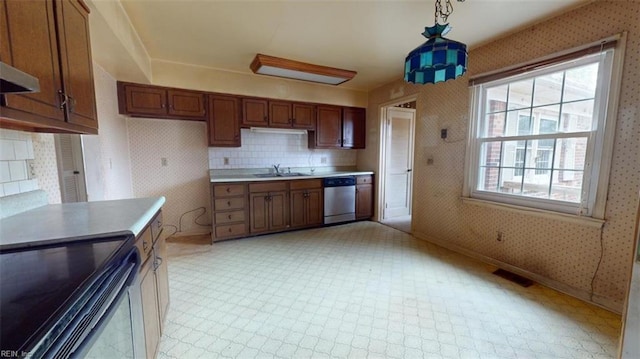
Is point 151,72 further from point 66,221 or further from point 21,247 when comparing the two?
point 21,247

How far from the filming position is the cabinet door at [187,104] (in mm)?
3305

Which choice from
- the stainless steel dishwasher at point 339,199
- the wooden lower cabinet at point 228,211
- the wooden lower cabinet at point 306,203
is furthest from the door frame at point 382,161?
the wooden lower cabinet at point 228,211

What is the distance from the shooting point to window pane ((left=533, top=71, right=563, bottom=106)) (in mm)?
2246

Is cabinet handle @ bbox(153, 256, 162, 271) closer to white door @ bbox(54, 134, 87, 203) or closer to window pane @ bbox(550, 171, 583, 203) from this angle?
white door @ bbox(54, 134, 87, 203)

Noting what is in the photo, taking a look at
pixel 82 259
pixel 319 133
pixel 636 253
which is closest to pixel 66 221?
pixel 82 259

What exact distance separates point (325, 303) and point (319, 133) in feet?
9.45

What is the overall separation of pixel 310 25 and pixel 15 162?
234 centimetres

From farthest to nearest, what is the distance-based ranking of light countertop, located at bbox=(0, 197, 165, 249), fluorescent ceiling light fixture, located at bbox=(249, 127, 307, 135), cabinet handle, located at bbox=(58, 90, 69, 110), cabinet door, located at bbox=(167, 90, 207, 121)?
1. fluorescent ceiling light fixture, located at bbox=(249, 127, 307, 135)
2. cabinet door, located at bbox=(167, 90, 207, 121)
3. cabinet handle, located at bbox=(58, 90, 69, 110)
4. light countertop, located at bbox=(0, 197, 165, 249)

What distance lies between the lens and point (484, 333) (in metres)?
1.70

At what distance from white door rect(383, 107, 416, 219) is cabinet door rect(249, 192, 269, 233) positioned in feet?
7.21

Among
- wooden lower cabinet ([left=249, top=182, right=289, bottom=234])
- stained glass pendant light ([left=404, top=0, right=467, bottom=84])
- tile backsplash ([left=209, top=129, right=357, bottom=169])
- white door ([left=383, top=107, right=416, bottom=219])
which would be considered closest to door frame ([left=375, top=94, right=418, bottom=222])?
white door ([left=383, top=107, right=416, bottom=219])

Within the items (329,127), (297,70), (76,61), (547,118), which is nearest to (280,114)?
(297,70)

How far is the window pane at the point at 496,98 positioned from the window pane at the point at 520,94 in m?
0.05

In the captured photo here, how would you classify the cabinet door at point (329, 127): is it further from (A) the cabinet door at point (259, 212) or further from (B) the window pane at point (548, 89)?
(B) the window pane at point (548, 89)
